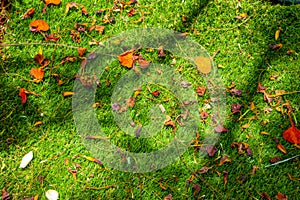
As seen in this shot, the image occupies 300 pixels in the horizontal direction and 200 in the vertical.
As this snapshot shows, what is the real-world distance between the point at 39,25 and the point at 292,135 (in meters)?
2.34

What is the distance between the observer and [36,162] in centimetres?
293

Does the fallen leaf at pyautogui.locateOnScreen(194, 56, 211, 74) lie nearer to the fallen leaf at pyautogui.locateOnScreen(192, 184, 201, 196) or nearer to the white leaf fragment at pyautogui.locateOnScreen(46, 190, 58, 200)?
the fallen leaf at pyautogui.locateOnScreen(192, 184, 201, 196)

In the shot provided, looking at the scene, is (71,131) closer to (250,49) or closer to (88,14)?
(88,14)

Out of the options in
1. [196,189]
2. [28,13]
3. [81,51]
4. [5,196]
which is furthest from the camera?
[28,13]

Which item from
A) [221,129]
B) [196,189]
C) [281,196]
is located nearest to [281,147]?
[281,196]

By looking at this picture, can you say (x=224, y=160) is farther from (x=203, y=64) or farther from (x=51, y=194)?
(x=51, y=194)

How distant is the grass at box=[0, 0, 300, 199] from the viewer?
9.53 feet

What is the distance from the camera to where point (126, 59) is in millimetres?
3291

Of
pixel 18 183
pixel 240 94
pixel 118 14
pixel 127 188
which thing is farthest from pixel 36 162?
pixel 240 94

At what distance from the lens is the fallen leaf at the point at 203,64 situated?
10.9ft

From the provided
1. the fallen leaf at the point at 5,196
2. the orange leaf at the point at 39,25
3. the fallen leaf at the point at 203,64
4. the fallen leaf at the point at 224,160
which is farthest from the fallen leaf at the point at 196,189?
the orange leaf at the point at 39,25

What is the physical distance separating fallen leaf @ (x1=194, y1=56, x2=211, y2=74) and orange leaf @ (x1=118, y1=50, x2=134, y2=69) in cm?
57

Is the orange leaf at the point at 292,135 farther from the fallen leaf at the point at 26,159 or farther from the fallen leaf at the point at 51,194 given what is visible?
the fallen leaf at the point at 26,159

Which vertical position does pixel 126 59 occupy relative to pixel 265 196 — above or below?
above
